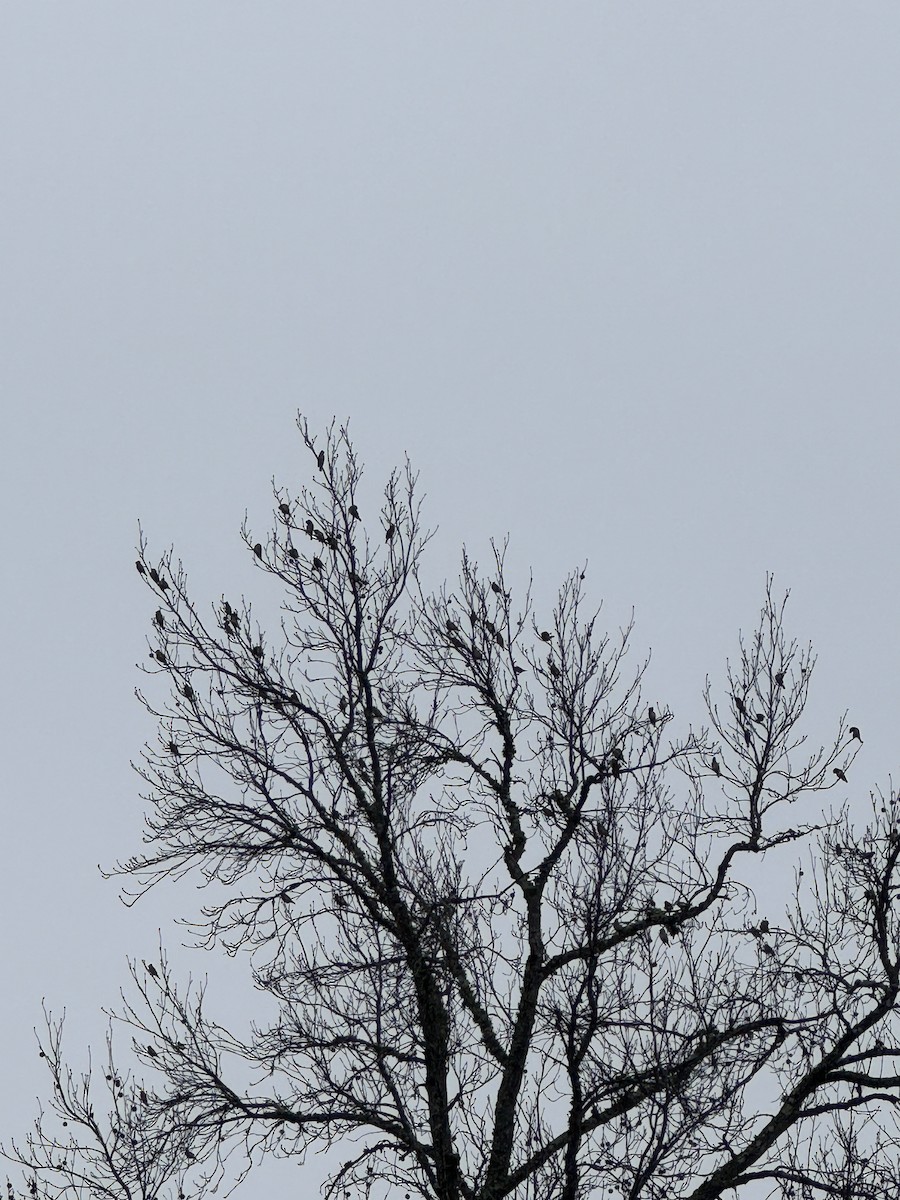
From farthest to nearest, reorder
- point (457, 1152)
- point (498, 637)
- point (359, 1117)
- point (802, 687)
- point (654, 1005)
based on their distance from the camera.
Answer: point (498, 637) → point (802, 687) → point (359, 1117) → point (457, 1152) → point (654, 1005)

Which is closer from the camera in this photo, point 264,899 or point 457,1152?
point 457,1152

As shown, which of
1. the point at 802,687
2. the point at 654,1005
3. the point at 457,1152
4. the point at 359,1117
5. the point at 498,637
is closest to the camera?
the point at 654,1005

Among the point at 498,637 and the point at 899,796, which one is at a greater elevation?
the point at 498,637

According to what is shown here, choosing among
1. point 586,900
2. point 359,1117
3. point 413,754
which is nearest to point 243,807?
point 413,754

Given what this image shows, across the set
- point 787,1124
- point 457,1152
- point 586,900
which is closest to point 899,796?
point 787,1124

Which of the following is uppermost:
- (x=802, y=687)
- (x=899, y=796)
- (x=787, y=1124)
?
(x=802, y=687)

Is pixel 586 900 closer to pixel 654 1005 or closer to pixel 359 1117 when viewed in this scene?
pixel 654 1005

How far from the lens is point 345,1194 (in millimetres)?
12016

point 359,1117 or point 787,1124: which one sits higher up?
point 359,1117

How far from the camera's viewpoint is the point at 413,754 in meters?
13.5

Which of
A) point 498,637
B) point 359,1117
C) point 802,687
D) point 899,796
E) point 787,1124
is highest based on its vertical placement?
point 498,637

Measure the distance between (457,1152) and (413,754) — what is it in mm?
3710

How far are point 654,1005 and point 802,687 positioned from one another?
4.19 metres

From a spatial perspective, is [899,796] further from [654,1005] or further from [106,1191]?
[106,1191]
